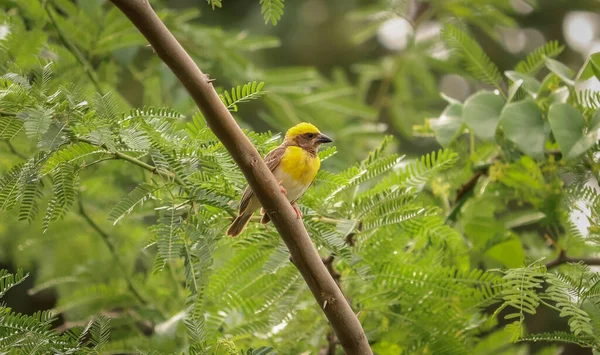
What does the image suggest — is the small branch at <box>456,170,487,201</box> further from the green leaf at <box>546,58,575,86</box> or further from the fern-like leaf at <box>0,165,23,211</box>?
the fern-like leaf at <box>0,165,23,211</box>

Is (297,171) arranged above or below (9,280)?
below

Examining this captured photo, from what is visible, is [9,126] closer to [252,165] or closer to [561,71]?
[252,165]

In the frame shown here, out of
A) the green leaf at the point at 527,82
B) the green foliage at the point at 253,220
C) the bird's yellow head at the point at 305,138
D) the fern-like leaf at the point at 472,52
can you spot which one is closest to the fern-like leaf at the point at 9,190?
the green foliage at the point at 253,220

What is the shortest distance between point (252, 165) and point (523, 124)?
150 cm

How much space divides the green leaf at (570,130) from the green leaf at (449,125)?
1.44ft

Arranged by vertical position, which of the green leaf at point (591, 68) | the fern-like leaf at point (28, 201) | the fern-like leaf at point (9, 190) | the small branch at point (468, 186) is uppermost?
the fern-like leaf at point (9, 190)

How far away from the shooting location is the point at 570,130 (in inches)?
101

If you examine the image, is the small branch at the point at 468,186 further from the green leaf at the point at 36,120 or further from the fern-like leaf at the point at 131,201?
the green leaf at the point at 36,120

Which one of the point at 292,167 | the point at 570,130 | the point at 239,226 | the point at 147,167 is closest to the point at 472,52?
the point at 570,130

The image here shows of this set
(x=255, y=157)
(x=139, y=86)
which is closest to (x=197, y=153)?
(x=255, y=157)

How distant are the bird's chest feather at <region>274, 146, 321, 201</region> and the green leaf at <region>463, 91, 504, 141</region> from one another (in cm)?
70

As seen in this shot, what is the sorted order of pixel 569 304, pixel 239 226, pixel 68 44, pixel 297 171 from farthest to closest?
pixel 68 44, pixel 297 171, pixel 239 226, pixel 569 304

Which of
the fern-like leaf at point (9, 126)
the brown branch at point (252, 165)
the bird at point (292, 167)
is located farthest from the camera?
the bird at point (292, 167)

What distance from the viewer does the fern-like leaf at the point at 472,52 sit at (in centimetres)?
303
